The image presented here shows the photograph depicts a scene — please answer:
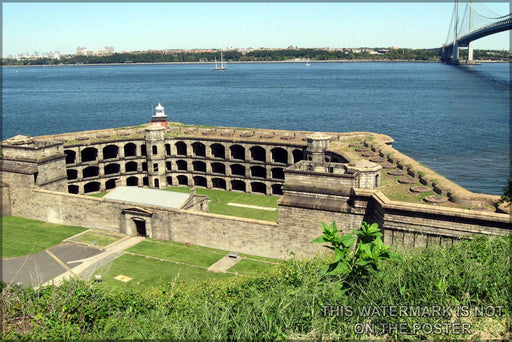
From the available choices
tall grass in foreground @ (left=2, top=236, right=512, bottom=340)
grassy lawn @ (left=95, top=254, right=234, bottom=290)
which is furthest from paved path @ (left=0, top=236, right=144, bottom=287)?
tall grass in foreground @ (left=2, top=236, right=512, bottom=340)

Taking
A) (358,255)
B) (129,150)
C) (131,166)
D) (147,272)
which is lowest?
(147,272)

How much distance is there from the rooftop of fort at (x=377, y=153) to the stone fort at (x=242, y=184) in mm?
132

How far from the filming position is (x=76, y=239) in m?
50.8

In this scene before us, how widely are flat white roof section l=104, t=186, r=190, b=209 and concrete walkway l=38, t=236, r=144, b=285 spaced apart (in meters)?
4.36

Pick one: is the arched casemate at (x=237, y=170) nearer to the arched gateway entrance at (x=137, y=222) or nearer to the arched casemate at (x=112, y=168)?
the arched casemate at (x=112, y=168)

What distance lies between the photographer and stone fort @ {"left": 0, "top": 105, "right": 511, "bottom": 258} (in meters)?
37.2

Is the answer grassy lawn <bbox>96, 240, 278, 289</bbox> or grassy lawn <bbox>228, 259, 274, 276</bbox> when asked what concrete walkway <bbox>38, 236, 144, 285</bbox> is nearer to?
grassy lawn <bbox>96, 240, 278, 289</bbox>

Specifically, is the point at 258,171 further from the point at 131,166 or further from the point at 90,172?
the point at 90,172

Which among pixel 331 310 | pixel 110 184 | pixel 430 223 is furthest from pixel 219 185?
pixel 331 310

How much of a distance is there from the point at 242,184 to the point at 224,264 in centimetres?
3013

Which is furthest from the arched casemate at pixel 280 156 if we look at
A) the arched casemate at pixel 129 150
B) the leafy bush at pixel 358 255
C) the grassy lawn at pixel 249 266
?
the leafy bush at pixel 358 255

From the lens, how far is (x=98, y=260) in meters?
45.6

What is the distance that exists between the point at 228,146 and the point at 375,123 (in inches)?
2492

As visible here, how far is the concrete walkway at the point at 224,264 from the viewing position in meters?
43.2
